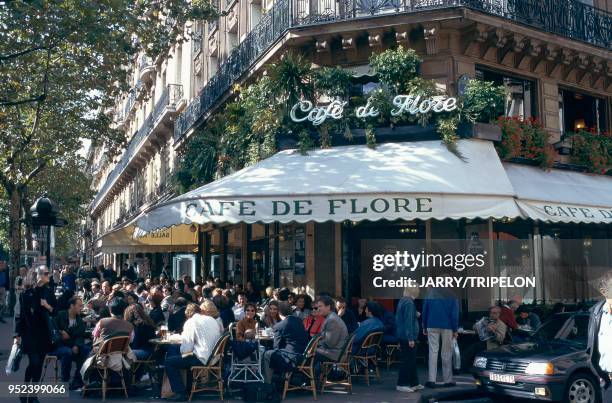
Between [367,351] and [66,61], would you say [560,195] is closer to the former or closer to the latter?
[367,351]

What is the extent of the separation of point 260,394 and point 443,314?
3085mm

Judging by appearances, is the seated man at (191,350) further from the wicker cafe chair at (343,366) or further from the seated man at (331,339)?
the wicker cafe chair at (343,366)

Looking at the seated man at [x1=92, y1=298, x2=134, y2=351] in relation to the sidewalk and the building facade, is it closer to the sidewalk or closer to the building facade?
the sidewalk

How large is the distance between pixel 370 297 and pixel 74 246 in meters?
104

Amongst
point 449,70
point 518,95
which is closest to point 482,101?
point 449,70

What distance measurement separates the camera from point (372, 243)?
1373 cm

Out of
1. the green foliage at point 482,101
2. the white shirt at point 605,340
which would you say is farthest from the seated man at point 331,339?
the green foliage at point 482,101

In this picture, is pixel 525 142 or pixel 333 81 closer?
pixel 333 81

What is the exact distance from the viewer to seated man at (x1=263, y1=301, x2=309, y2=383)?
9.48 metres

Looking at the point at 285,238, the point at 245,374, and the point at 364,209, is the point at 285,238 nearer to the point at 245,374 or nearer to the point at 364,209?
the point at 364,209

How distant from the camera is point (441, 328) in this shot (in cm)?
1040

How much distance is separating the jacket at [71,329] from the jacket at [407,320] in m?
4.91

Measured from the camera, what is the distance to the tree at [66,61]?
46.0 ft

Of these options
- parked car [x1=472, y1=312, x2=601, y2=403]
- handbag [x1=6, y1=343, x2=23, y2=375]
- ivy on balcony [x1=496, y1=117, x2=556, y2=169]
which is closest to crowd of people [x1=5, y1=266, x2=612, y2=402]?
handbag [x1=6, y1=343, x2=23, y2=375]
